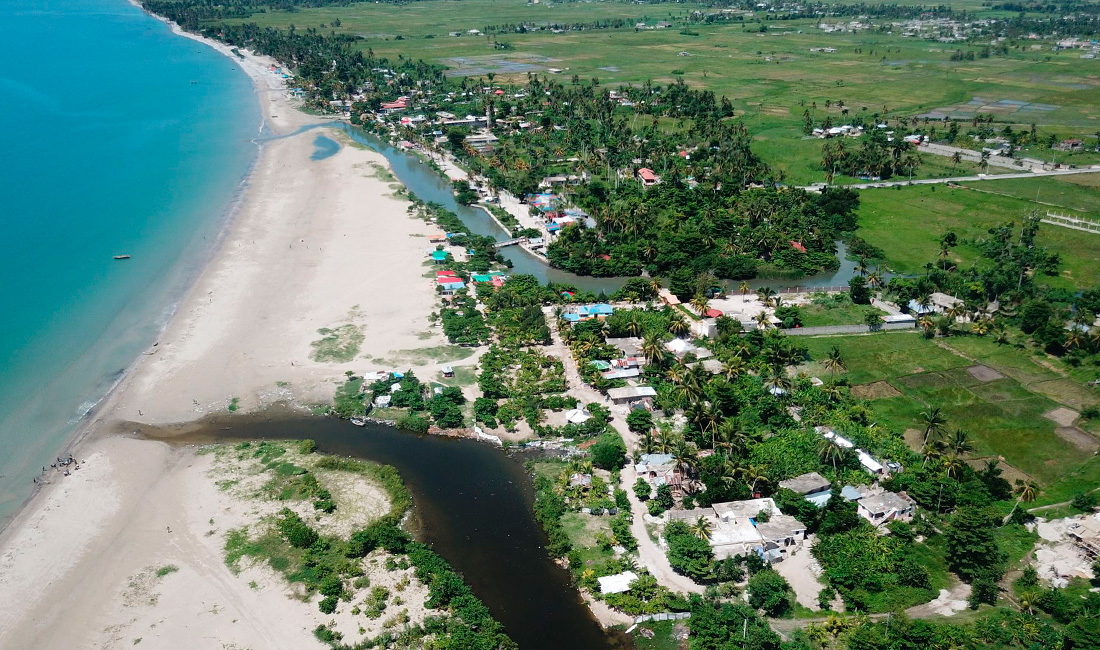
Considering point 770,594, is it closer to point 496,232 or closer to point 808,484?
point 808,484

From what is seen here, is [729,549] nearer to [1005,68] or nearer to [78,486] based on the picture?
[78,486]

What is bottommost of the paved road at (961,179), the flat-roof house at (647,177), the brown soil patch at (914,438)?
the brown soil patch at (914,438)

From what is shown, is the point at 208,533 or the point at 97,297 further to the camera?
the point at 97,297

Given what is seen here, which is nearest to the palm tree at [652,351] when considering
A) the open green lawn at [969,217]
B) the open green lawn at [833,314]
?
the open green lawn at [833,314]

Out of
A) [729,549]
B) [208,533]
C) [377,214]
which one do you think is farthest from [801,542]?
[377,214]

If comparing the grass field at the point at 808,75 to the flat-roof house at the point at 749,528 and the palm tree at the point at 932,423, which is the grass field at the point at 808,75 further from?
the flat-roof house at the point at 749,528

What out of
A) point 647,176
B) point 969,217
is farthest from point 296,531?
point 969,217
